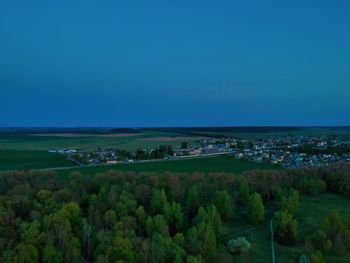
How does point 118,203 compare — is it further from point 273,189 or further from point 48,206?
point 273,189

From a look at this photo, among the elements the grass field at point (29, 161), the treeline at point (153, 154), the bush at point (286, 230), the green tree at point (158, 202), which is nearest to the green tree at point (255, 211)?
the bush at point (286, 230)

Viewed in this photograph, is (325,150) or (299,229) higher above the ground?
(325,150)

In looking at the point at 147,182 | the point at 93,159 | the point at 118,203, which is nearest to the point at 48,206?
the point at 118,203

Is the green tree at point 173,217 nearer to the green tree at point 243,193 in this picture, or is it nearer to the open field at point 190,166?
the green tree at point 243,193

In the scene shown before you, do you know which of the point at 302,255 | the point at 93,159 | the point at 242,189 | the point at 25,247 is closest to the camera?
the point at 25,247

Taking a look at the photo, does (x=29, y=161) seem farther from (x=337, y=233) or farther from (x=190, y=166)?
(x=337, y=233)

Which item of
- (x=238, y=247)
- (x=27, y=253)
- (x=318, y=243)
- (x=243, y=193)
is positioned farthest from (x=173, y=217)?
(x=27, y=253)

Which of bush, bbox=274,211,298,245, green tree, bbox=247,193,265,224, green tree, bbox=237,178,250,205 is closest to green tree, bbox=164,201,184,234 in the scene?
green tree, bbox=247,193,265,224
